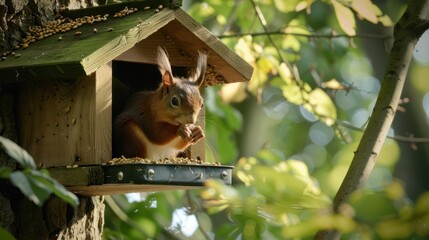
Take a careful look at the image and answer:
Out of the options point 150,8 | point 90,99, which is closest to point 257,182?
point 90,99

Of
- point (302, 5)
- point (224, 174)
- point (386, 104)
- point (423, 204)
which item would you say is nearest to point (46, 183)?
point (423, 204)

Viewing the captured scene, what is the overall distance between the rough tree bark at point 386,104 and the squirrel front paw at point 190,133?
0.50 m

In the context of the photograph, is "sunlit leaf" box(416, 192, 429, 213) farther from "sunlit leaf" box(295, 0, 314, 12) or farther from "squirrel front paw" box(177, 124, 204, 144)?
"sunlit leaf" box(295, 0, 314, 12)

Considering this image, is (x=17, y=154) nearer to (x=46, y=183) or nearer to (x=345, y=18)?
(x=46, y=183)

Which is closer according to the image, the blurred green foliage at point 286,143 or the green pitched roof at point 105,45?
the blurred green foliage at point 286,143

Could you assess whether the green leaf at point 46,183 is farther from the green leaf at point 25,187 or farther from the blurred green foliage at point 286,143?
the blurred green foliage at point 286,143

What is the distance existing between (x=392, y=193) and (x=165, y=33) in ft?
5.79

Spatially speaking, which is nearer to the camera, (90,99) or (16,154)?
(16,154)

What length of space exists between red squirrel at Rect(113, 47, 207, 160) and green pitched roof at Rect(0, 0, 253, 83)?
98 millimetres

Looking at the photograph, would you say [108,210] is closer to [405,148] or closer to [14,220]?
[14,220]

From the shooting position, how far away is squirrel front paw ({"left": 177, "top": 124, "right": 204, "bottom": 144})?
101 inches

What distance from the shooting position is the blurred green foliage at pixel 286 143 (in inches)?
41.9

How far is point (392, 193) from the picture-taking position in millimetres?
1031

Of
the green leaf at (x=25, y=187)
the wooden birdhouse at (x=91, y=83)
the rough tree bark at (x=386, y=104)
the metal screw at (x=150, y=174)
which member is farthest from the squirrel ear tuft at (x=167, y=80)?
the green leaf at (x=25, y=187)
